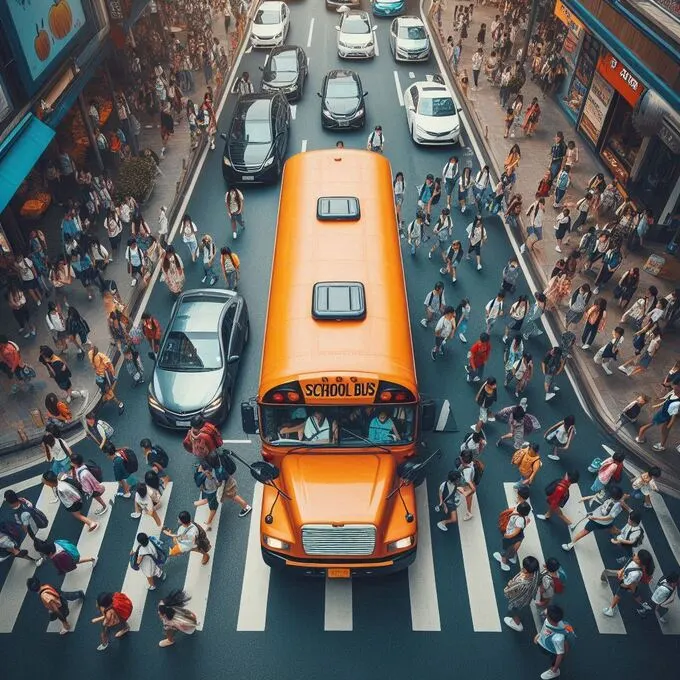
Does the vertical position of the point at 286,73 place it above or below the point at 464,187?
below

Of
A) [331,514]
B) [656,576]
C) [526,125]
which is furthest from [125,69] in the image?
[656,576]

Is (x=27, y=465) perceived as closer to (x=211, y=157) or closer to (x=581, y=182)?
(x=211, y=157)

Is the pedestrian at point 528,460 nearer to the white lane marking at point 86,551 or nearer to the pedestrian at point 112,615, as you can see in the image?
the pedestrian at point 112,615

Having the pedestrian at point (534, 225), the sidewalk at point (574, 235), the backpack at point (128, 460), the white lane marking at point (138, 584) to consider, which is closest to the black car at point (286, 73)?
the sidewalk at point (574, 235)

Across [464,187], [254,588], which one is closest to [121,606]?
[254,588]

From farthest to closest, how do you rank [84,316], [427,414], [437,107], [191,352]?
1. [437,107]
2. [84,316]
3. [191,352]
4. [427,414]

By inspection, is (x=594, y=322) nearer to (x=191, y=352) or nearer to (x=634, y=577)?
(x=634, y=577)

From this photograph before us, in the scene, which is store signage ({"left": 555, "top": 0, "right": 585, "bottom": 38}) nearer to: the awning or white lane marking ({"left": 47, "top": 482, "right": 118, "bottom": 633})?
the awning
